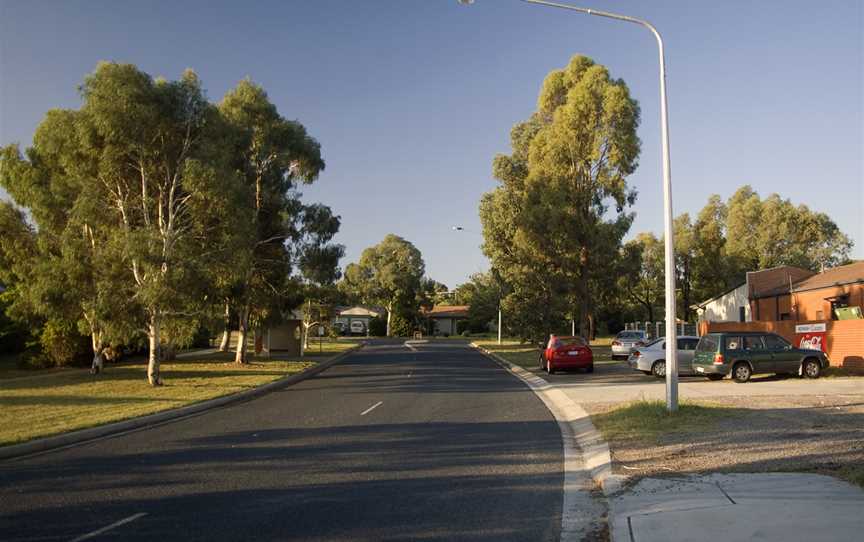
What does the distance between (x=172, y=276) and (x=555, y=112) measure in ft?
87.2

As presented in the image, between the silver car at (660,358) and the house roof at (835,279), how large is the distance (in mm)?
11528

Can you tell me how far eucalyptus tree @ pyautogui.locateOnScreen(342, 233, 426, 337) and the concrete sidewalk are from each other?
84.8m

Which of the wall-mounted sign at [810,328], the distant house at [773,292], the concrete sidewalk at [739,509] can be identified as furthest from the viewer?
the distant house at [773,292]

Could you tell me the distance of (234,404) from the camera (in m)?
17.8

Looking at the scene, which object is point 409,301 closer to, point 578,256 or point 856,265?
point 578,256

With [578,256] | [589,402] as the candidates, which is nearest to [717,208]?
[578,256]

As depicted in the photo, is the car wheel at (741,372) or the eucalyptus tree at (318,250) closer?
the car wheel at (741,372)

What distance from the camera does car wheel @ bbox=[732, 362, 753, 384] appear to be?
2167 centimetres

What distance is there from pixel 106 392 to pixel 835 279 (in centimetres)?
3225

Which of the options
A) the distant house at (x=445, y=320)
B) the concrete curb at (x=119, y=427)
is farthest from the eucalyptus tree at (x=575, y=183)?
the distant house at (x=445, y=320)

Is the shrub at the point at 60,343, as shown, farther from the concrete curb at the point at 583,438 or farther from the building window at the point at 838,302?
the building window at the point at 838,302

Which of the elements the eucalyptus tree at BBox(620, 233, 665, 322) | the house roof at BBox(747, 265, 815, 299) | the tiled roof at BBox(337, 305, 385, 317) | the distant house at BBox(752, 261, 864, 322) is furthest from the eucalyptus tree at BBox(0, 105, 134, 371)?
the tiled roof at BBox(337, 305, 385, 317)

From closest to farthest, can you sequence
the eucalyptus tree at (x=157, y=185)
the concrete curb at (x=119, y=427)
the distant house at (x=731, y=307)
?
the concrete curb at (x=119, y=427) < the eucalyptus tree at (x=157, y=185) < the distant house at (x=731, y=307)

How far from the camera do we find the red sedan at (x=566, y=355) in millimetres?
26938
